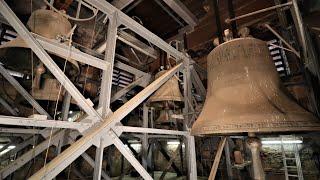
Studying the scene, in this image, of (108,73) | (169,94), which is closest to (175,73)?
(169,94)

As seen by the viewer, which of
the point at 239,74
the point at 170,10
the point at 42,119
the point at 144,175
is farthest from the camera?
the point at 170,10

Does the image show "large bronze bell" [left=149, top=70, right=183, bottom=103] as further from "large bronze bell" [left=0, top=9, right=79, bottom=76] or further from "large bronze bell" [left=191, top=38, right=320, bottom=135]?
"large bronze bell" [left=0, top=9, right=79, bottom=76]

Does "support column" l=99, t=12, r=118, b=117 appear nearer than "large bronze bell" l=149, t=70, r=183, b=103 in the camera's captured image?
Yes

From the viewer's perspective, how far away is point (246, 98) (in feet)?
4.51

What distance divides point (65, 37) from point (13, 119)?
0.93 meters

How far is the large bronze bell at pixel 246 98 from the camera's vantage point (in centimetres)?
117

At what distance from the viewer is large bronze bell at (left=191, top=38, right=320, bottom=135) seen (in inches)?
46.2

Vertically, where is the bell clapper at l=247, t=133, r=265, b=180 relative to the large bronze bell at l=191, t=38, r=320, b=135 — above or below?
below

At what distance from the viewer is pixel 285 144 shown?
597cm

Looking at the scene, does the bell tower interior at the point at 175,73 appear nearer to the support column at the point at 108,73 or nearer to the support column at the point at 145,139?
the support column at the point at 108,73

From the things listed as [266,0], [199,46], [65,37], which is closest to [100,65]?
[65,37]

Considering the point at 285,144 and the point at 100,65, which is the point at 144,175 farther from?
the point at 285,144

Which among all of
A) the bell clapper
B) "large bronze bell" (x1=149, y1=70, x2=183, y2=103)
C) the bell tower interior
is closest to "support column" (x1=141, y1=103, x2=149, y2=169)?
the bell tower interior

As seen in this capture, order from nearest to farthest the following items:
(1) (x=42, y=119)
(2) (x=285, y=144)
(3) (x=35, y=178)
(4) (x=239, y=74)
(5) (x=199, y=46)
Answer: (3) (x=35, y=178), (1) (x=42, y=119), (4) (x=239, y=74), (5) (x=199, y=46), (2) (x=285, y=144)
